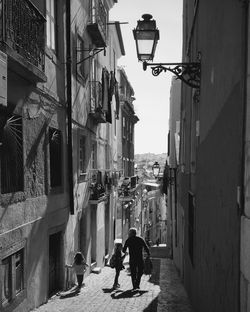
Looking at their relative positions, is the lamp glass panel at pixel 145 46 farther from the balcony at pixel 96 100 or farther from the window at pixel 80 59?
the balcony at pixel 96 100

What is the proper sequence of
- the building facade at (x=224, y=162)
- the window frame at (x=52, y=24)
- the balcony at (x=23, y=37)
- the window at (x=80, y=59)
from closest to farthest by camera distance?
the building facade at (x=224, y=162)
the balcony at (x=23, y=37)
the window frame at (x=52, y=24)
the window at (x=80, y=59)

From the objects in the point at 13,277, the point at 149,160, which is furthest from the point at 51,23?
the point at 149,160

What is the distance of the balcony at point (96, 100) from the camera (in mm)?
16016

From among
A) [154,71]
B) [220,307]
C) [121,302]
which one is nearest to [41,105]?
[154,71]

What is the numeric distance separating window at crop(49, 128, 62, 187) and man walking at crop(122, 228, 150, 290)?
7.83 ft

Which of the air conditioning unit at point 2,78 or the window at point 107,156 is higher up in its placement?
the air conditioning unit at point 2,78

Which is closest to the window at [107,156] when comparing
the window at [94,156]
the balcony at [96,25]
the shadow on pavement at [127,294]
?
the window at [94,156]

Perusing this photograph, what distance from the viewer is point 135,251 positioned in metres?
10.5

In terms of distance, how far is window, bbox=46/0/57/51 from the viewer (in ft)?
35.4

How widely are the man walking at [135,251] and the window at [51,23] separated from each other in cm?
505

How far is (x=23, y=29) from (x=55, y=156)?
4.22 m

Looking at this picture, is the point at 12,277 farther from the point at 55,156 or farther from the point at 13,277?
the point at 55,156

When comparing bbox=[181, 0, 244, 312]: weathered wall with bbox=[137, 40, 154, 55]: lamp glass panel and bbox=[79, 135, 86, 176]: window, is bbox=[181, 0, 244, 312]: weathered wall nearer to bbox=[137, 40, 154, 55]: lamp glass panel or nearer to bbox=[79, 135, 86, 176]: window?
bbox=[137, 40, 154, 55]: lamp glass panel

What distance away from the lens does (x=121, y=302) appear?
973cm
